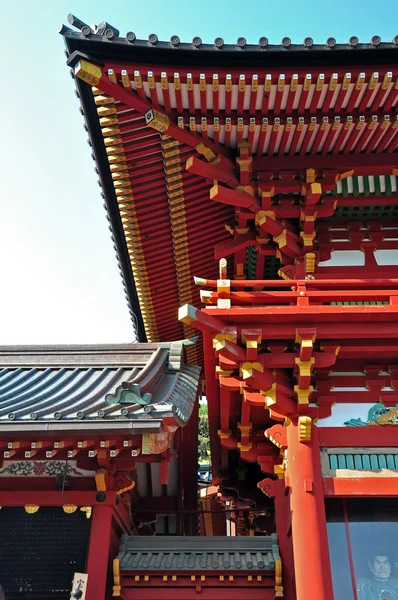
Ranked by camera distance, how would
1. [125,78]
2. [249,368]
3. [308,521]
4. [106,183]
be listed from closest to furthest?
1. [308,521]
2. [249,368]
3. [125,78]
4. [106,183]

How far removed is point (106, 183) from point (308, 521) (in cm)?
553

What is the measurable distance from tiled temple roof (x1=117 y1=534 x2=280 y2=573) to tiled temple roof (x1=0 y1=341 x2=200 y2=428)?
1.76m

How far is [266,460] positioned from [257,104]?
491cm

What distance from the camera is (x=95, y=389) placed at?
828 centimetres

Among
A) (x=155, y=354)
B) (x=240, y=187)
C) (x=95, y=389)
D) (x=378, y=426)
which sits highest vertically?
(x=240, y=187)

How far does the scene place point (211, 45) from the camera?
6.77 m

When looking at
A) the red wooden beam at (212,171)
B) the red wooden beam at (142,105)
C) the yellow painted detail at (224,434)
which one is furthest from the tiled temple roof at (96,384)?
the red wooden beam at (142,105)

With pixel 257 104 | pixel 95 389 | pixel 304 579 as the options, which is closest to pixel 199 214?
pixel 257 104

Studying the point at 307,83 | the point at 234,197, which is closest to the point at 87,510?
the point at 234,197

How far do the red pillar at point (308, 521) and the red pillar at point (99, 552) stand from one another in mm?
2247

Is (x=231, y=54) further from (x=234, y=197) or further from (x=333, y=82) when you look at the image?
(x=234, y=197)

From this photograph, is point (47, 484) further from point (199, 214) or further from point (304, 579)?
point (199, 214)

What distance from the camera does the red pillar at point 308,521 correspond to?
6.01 meters

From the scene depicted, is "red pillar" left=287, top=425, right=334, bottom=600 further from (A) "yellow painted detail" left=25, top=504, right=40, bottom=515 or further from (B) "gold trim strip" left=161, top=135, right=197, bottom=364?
(B) "gold trim strip" left=161, top=135, right=197, bottom=364
